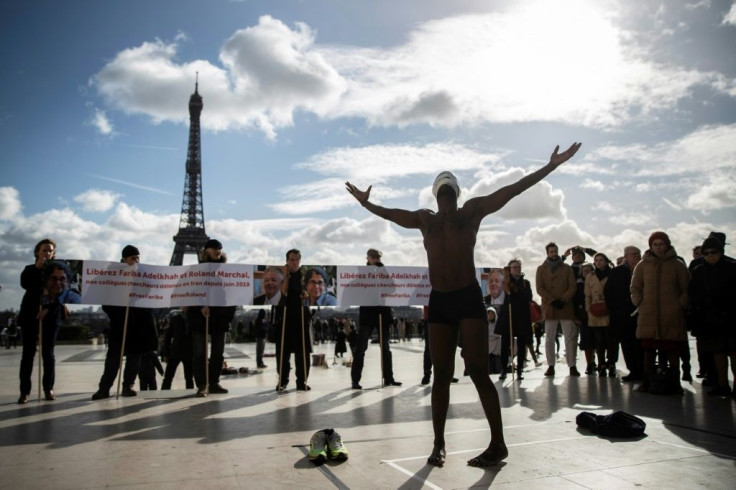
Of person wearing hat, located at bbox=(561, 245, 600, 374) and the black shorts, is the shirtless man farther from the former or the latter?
person wearing hat, located at bbox=(561, 245, 600, 374)


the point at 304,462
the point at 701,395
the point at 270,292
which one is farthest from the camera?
the point at 270,292

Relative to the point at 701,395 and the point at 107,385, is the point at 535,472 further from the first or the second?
the point at 107,385

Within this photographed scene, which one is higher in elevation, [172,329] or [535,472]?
[172,329]

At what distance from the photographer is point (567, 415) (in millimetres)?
5613

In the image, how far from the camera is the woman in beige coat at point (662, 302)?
723 cm

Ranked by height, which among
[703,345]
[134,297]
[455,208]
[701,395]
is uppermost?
[455,208]

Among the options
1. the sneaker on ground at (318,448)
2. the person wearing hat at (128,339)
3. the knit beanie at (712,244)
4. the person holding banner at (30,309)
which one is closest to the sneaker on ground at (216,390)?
the person wearing hat at (128,339)

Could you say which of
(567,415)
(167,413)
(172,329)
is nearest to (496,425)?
(567,415)

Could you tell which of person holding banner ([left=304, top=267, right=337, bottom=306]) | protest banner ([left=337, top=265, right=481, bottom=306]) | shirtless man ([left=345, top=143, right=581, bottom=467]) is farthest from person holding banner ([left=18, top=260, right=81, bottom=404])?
shirtless man ([left=345, top=143, right=581, bottom=467])

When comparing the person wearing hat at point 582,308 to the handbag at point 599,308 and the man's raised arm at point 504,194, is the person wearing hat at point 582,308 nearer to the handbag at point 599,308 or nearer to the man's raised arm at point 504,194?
the handbag at point 599,308

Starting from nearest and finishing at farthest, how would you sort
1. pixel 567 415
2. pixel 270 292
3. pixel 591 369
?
pixel 567 415 < pixel 270 292 < pixel 591 369

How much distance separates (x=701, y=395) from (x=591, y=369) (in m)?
2.57

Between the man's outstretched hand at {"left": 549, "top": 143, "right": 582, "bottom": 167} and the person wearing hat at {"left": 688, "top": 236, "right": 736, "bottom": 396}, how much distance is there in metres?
3.71

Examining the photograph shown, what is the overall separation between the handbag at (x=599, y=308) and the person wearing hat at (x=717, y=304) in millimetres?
1835
